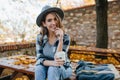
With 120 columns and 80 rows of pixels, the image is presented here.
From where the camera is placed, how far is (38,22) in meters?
3.49

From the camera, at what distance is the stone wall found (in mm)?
9797

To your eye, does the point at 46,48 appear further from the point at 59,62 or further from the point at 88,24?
the point at 88,24

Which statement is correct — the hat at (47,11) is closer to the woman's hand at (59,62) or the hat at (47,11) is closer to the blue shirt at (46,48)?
the blue shirt at (46,48)

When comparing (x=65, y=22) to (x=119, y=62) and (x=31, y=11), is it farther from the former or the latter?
(x=119, y=62)

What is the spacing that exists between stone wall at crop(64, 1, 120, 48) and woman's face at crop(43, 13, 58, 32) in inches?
267

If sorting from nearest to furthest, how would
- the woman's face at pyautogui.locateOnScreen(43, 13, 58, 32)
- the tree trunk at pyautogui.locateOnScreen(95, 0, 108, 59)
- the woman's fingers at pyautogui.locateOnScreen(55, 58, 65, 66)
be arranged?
the woman's fingers at pyautogui.locateOnScreen(55, 58, 65, 66)
the woman's face at pyautogui.locateOnScreen(43, 13, 58, 32)
the tree trunk at pyautogui.locateOnScreen(95, 0, 108, 59)

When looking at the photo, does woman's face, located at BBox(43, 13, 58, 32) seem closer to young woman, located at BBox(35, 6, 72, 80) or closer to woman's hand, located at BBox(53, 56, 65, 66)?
young woman, located at BBox(35, 6, 72, 80)

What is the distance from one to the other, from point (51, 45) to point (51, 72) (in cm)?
45

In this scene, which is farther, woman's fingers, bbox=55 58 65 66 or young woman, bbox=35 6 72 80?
young woman, bbox=35 6 72 80

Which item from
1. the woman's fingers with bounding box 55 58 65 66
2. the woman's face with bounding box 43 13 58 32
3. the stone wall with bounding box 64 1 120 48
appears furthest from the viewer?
the stone wall with bounding box 64 1 120 48

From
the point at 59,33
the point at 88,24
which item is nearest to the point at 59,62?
the point at 59,33

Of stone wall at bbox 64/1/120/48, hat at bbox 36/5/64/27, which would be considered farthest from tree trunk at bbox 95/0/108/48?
hat at bbox 36/5/64/27

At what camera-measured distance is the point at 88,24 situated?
10.5m

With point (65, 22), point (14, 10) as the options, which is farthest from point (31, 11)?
point (65, 22)
